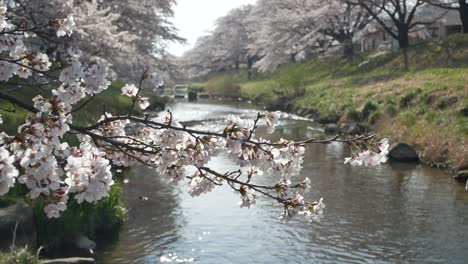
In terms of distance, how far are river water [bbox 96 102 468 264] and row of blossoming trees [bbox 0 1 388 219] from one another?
5370 millimetres

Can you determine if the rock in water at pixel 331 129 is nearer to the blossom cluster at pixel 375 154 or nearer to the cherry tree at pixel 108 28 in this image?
the cherry tree at pixel 108 28

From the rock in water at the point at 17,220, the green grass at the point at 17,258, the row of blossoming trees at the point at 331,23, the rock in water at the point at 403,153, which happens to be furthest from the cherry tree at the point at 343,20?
the green grass at the point at 17,258

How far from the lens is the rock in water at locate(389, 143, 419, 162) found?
19.3 m

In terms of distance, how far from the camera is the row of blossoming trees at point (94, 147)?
11.8ft

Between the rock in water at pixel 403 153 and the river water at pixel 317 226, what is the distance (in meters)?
2.14

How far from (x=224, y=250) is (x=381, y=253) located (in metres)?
3.07

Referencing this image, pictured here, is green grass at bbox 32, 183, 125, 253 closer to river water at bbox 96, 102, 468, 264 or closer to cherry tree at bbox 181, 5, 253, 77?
river water at bbox 96, 102, 468, 264

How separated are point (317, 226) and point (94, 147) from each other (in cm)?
845

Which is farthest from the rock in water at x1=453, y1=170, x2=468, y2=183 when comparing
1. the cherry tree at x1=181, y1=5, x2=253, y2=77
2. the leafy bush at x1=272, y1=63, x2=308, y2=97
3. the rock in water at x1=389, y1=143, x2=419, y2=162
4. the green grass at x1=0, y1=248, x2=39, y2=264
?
the cherry tree at x1=181, y1=5, x2=253, y2=77

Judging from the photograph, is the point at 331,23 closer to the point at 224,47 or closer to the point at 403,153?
the point at 403,153

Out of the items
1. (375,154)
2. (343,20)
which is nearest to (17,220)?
(375,154)

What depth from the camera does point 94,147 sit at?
4578mm

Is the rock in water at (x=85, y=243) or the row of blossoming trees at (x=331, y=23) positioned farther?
the row of blossoming trees at (x=331, y=23)

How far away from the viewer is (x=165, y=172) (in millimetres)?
5406
